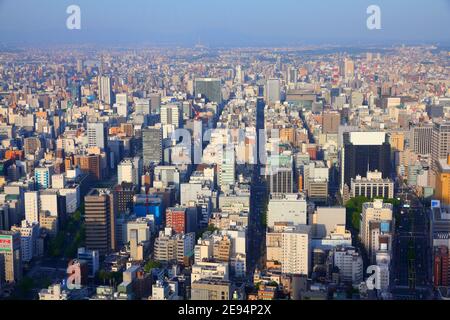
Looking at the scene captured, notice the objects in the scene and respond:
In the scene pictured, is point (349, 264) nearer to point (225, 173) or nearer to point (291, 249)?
point (291, 249)

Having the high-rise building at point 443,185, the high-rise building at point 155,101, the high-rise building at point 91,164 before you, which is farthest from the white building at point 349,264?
the high-rise building at point 155,101

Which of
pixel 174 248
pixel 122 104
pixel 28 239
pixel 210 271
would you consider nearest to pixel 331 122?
pixel 122 104

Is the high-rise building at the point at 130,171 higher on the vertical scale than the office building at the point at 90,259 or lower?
higher

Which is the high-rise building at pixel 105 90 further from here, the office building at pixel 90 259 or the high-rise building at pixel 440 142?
the office building at pixel 90 259

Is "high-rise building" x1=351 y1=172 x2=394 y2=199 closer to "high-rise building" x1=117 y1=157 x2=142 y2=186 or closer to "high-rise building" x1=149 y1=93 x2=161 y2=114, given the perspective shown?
"high-rise building" x1=117 y1=157 x2=142 y2=186

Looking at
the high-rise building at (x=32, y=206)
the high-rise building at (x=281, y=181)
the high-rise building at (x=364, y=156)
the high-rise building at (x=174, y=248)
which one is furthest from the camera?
the high-rise building at (x=364, y=156)

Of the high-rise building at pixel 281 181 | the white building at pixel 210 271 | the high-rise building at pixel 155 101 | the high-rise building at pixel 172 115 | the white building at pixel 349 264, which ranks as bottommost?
the white building at pixel 349 264
